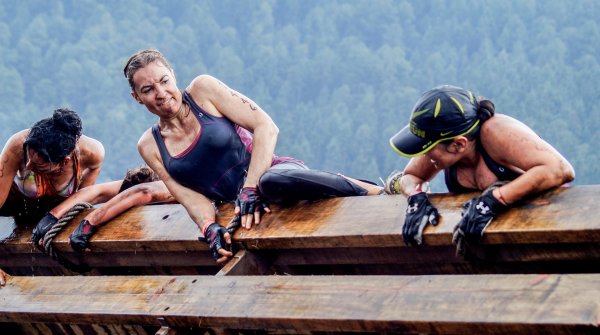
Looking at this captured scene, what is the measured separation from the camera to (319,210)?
3586 mm

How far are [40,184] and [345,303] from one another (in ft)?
10.5

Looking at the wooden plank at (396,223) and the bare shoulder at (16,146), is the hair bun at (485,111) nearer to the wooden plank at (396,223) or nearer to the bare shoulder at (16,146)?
the wooden plank at (396,223)

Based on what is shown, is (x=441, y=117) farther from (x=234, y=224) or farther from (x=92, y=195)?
(x=92, y=195)

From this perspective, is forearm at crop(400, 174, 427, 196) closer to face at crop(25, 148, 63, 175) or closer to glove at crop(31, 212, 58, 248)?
glove at crop(31, 212, 58, 248)

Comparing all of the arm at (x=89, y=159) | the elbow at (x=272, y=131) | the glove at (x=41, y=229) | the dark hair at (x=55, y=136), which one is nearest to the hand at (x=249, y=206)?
the elbow at (x=272, y=131)

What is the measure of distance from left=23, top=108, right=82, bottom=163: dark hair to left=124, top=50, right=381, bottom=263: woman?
736 mm

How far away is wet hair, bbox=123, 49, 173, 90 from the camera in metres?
4.24

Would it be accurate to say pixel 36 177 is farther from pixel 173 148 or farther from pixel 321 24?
pixel 321 24

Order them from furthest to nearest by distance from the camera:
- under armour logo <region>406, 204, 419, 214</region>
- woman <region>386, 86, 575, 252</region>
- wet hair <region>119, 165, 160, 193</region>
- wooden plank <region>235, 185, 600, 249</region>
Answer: wet hair <region>119, 165, 160, 193</region> → under armour logo <region>406, 204, 419, 214</region> → woman <region>386, 86, 575, 252</region> → wooden plank <region>235, 185, 600, 249</region>

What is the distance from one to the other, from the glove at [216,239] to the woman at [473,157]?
807mm

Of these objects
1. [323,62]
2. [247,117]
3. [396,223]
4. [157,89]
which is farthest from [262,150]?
[323,62]

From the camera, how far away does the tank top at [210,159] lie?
4.34 metres

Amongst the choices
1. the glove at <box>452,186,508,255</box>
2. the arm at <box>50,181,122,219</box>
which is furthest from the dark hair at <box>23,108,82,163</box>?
the glove at <box>452,186,508,255</box>

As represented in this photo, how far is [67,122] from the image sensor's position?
5.01 metres
